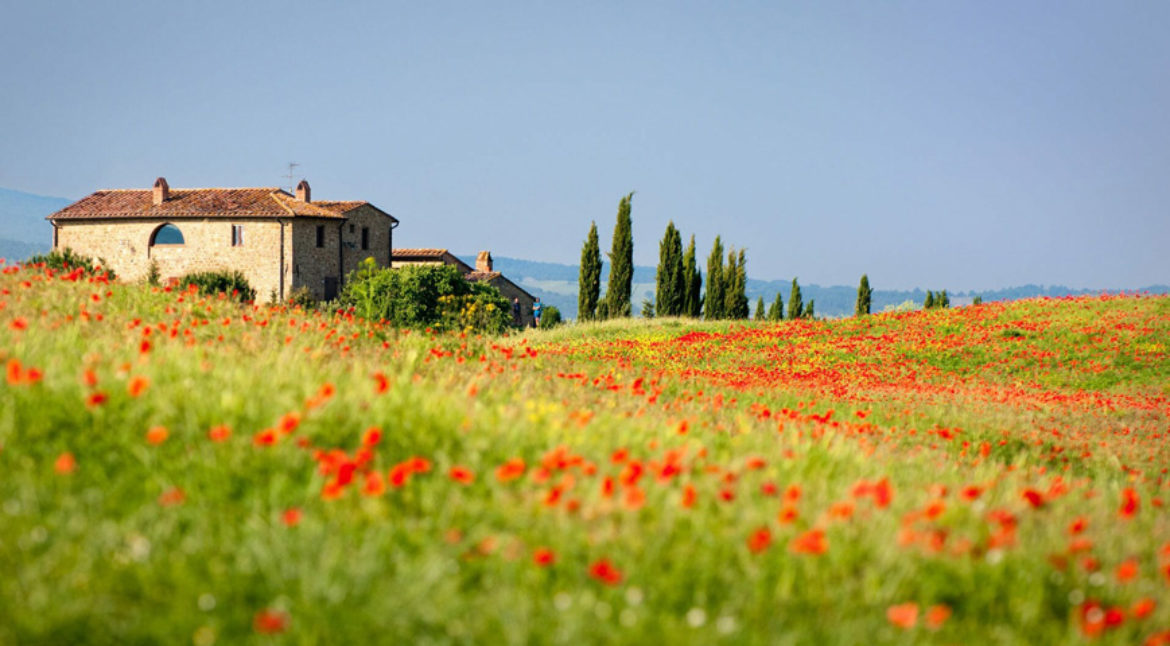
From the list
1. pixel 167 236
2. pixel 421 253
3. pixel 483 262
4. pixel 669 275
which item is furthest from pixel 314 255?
pixel 669 275

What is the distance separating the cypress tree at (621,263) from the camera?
50.8 m

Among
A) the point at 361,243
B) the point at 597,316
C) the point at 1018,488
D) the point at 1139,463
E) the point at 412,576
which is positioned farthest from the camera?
the point at 361,243

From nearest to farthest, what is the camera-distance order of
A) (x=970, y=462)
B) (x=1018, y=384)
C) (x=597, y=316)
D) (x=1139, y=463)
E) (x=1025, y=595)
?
(x=1025, y=595)
(x=970, y=462)
(x=1139, y=463)
(x=1018, y=384)
(x=597, y=316)

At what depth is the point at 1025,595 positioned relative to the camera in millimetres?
4973

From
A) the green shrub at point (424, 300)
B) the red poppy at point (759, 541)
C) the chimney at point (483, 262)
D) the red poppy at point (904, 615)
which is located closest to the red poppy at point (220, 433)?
the red poppy at point (759, 541)

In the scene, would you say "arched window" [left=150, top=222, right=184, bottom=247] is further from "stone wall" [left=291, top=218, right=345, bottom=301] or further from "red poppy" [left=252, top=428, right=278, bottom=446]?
"red poppy" [left=252, top=428, right=278, bottom=446]

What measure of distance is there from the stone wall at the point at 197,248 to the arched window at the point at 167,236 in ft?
0.90

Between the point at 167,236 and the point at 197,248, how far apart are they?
8.37 feet

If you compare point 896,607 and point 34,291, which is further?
point 34,291

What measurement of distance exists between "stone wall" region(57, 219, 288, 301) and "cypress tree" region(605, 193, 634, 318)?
58.8 ft

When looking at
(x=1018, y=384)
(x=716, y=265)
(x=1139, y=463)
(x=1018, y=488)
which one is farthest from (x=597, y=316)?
(x=1018, y=488)

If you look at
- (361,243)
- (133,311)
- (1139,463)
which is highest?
(361,243)

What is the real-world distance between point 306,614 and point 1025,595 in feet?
12.3

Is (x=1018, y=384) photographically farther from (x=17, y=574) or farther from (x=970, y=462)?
(x=17, y=574)
